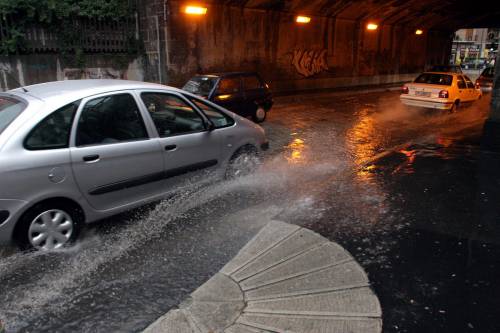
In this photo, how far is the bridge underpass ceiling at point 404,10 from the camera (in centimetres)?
1920

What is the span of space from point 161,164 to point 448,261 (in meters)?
3.35

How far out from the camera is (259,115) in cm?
1248

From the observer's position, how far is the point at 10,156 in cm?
372

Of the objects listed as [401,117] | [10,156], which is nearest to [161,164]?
[10,156]

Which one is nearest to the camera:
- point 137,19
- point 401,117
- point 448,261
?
point 448,261

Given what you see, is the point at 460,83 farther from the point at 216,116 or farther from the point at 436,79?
the point at 216,116

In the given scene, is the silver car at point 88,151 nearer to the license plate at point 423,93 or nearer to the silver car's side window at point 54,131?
the silver car's side window at point 54,131

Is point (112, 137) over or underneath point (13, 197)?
over

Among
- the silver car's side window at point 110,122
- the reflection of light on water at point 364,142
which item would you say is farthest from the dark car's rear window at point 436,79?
the silver car's side window at point 110,122

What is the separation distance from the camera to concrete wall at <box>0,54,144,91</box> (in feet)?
40.6

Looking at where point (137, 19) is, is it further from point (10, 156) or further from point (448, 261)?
point (448, 261)

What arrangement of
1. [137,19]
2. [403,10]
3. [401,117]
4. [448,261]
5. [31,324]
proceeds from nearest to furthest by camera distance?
[31,324], [448,261], [401,117], [137,19], [403,10]

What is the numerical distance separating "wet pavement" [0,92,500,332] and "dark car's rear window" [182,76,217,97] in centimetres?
344

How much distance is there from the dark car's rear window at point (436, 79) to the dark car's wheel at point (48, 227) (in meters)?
13.8
